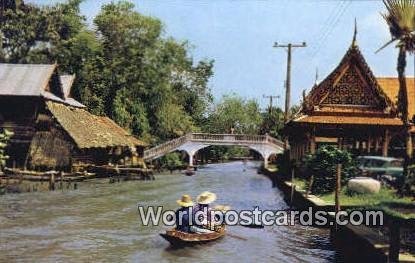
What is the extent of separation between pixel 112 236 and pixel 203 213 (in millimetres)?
Result: 3799

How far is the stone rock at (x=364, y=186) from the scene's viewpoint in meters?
24.3

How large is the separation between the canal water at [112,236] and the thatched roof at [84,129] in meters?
6.81

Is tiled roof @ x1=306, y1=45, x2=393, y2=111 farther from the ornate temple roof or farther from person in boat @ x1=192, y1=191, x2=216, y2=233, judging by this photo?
person in boat @ x1=192, y1=191, x2=216, y2=233

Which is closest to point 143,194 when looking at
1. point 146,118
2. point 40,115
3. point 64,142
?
Result: point 64,142

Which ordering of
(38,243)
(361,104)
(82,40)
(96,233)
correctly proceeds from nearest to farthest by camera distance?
(38,243), (96,233), (361,104), (82,40)

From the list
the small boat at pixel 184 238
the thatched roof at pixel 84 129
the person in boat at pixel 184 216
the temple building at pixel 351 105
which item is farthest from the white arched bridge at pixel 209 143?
the person in boat at pixel 184 216

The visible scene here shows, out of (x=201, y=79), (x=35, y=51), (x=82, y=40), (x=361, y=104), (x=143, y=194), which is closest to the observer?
(x=361, y=104)

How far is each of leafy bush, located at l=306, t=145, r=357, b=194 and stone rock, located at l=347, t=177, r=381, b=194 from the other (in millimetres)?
2464

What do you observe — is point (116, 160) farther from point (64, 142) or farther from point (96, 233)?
point (96, 233)

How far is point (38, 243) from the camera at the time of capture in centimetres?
1914

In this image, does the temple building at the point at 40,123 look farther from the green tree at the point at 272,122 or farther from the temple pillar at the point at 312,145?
the green tree at the point at 272,122

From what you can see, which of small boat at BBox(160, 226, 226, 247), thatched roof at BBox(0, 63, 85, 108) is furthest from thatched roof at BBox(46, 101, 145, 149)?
small boat at BBox(160, 226, 226, 247)

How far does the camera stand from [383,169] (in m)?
27.5

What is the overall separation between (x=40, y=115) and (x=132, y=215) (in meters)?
17.7
